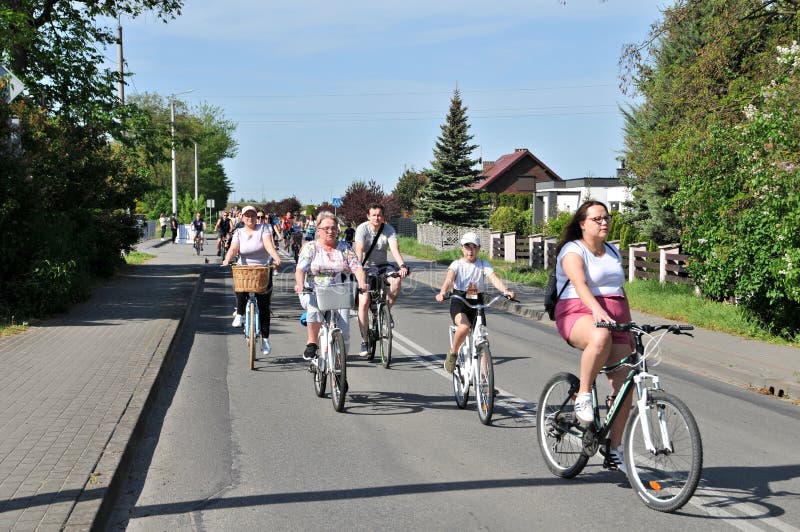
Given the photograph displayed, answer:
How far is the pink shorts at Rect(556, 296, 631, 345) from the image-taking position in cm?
558

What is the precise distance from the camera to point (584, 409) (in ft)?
18.2

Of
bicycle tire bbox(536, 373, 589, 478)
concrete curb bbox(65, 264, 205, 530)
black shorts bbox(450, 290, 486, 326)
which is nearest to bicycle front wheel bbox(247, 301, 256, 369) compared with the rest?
concrete curb bbox(65, 264, 205, 530)

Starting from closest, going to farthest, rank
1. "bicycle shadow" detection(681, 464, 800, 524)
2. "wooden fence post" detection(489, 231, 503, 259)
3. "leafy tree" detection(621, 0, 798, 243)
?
1. "bicycle shadow" detection(681, 464, 800, 524)
2. "leafy tree" detection(621, 0, 798, 243)
3. "wooden fence post" detection(489, 231, 503, 259)

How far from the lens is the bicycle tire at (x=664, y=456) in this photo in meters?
4.89

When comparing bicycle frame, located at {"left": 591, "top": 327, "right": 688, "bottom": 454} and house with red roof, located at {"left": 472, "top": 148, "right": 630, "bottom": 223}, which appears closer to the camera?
bicycle frame, located at {"left": 591, "top": 327, "right": 688, "bottom": 454}

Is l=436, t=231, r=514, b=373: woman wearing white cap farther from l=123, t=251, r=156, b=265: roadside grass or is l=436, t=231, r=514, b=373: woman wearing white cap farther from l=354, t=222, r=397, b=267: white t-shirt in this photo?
l=123, t=251, r=156, b=265: roadside grass

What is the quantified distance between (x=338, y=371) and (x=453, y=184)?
1782 inches

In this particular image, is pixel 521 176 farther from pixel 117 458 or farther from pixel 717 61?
pixel 117 458

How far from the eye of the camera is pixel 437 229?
46688 millimetres

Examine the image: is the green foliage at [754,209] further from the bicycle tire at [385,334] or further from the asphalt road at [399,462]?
the bicycle tire at [385,334]

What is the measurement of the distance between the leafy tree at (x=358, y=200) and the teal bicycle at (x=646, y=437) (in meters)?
51.6

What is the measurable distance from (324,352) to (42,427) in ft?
8.82

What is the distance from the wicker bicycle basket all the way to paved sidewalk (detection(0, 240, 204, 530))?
127cm

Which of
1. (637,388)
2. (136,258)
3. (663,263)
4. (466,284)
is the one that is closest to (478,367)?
(466,284)
